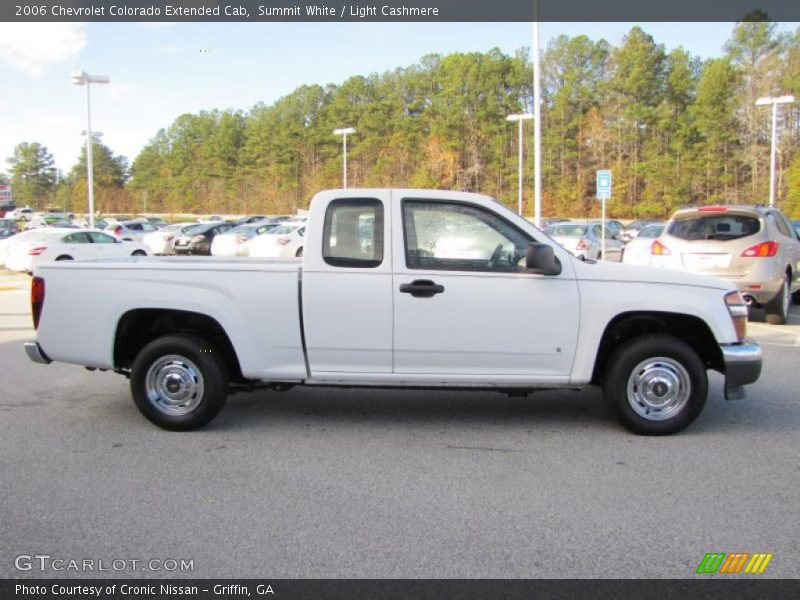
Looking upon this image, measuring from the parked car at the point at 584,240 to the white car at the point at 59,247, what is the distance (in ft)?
42.7

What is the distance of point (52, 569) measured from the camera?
11.7 feet

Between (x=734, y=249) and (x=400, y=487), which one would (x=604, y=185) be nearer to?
(x=734, y=249)

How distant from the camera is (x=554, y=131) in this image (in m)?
71.2

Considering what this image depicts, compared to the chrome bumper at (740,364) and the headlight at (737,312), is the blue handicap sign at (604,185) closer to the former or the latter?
the headlight at (737,312)

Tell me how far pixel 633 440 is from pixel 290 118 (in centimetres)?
8471

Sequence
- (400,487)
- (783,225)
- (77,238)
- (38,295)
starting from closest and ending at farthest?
(400,487), (38,295), (783,225), (77,238)

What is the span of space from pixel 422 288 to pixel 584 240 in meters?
19.1

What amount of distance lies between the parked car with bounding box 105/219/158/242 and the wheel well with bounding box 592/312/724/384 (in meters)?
28.2

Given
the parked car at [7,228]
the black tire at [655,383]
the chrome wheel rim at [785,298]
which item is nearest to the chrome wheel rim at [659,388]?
the black tire at [655,383]

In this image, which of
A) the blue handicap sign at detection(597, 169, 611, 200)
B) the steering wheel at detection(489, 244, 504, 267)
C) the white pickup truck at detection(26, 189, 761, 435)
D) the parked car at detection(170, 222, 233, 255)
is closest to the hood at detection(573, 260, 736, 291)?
the white pickup truck at detection(26, 189, 761, 435)

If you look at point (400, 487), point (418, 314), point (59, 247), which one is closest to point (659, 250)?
point (418, 314)

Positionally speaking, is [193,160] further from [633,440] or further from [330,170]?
[633,440]

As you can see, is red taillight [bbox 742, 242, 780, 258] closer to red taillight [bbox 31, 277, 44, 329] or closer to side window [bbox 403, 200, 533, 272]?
side window [bbox 403, 200, 533, 272]

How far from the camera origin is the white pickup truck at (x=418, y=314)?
5.53 m
